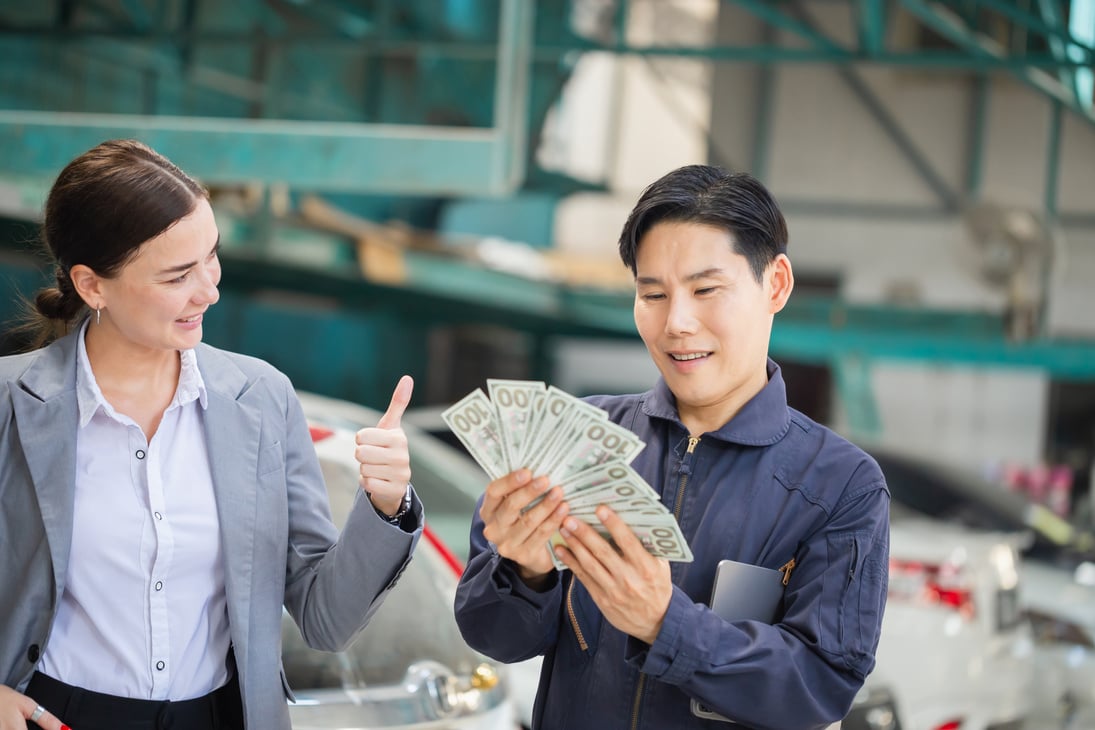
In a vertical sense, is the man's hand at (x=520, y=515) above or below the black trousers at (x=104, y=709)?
above

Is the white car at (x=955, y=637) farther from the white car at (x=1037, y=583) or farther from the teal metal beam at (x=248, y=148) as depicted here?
the teal metal beam at (x=248, y=148)

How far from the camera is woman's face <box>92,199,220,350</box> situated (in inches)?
72.9

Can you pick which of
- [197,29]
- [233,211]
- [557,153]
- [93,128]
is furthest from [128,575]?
[557,153]

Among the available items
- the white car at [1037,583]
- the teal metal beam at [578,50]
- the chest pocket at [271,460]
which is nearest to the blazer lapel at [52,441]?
the chest pocket at [271,460]

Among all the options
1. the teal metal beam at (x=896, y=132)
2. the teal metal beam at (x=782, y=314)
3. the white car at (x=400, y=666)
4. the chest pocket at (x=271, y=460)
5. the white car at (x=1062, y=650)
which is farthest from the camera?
the teal metal beam at (x=896, y=132)

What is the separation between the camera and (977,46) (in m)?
9.65

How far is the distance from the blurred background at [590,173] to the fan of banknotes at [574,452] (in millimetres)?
1179

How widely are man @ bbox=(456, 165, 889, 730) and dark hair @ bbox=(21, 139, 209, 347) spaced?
676 millimetres

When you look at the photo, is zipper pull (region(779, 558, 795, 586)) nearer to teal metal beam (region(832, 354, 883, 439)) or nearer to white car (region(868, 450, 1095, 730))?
white car (region(868, 450, 1095, 730))

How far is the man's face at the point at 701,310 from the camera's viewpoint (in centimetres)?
173

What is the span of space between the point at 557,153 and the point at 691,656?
13020mm

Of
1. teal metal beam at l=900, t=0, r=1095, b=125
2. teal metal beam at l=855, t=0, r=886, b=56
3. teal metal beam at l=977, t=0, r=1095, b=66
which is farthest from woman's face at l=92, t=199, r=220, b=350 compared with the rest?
teal metal beam at l=900, t=0, r=1095, b=125

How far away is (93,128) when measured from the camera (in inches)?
245

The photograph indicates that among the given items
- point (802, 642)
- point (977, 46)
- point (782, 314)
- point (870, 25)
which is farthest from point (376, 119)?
point (802, 642)
